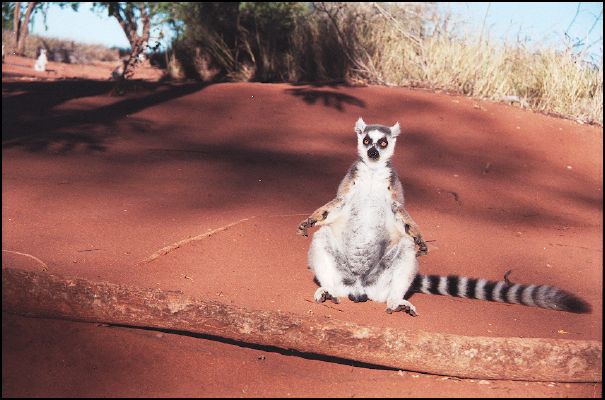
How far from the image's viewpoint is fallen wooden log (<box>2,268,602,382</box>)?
3436 mm

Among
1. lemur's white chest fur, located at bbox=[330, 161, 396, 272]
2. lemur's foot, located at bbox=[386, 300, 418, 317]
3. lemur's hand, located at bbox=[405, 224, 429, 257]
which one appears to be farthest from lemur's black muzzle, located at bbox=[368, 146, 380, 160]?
lemur's foot, located at bbox=[386, 300, 418, 317]

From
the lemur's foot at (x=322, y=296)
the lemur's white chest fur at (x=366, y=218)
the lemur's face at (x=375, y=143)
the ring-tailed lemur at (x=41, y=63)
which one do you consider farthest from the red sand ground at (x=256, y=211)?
the ring-tailed lemur at (x=41, y=63)

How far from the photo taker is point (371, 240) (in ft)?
14.6

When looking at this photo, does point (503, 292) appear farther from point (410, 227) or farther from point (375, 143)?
point (375, 143)

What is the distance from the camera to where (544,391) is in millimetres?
3496

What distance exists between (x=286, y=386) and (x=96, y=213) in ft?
11.0

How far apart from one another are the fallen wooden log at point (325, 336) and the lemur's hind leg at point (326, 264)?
1067 mm

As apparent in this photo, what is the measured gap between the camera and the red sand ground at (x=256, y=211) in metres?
3.53

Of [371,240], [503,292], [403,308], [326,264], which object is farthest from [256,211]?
[503,292]

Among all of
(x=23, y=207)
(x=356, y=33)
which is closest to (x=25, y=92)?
(x=356, y=33)

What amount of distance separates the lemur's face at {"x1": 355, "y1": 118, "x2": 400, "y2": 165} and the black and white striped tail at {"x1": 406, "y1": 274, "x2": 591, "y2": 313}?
3.52ft

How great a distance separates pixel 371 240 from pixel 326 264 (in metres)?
0.35

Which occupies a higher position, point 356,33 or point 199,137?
point 356,33

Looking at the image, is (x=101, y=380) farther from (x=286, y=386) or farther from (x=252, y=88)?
(x=252, y=88)
